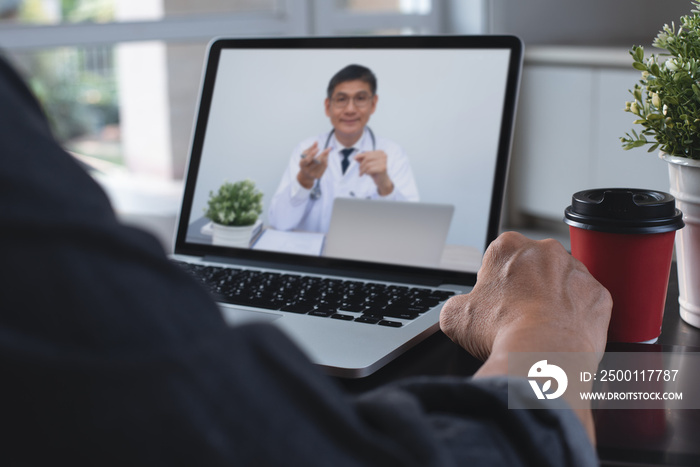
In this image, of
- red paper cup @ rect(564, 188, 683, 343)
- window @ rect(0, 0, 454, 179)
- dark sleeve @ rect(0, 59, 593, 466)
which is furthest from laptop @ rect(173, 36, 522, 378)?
window @ rect(0, 0, 454, 179)

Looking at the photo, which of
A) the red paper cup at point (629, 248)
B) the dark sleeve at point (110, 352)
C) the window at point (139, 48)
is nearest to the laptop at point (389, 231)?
the red paper cup at point (629, 248)

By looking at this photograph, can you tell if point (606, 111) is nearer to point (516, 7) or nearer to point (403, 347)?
point (516, 7)

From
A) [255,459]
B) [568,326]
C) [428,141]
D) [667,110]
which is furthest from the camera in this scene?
[428,141]

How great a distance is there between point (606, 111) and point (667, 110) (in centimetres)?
175

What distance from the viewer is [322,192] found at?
0.98 metres

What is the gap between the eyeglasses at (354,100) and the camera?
98 centimetres

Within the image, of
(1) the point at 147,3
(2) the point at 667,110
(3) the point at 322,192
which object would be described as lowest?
(3) the point at 322,192

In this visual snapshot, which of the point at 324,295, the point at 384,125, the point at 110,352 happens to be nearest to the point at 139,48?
the point at 384,125

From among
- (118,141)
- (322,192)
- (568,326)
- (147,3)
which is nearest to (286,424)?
(568,326)

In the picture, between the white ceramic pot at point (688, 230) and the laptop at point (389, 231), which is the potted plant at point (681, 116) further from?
the laptop at point (389, 231)

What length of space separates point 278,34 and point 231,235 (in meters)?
1.51

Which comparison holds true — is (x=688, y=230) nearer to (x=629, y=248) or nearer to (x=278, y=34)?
(x=629, y=248)

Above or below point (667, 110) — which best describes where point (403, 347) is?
below

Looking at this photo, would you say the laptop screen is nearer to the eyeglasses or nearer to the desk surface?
the eyeglasses
